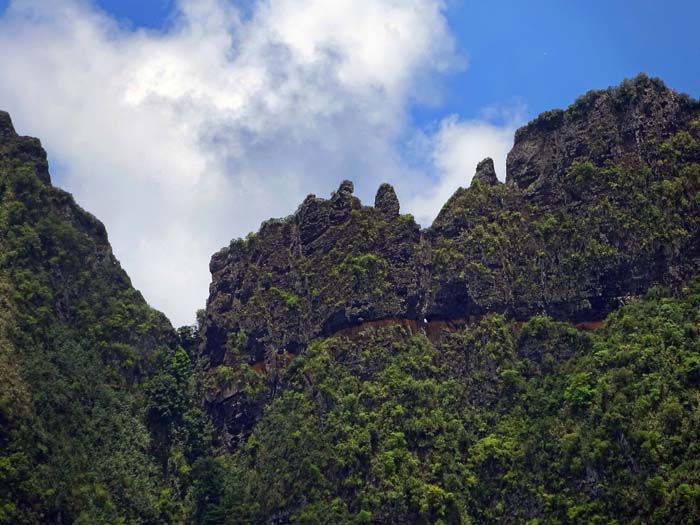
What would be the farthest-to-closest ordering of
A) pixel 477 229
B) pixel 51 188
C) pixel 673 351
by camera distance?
pixel 51 188 < pixel 477 229 < pixel 673 351

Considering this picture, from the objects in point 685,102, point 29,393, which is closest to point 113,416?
point 29,393

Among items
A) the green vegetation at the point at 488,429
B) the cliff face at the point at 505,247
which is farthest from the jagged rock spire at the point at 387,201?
the green vegetation at the point at 488,429

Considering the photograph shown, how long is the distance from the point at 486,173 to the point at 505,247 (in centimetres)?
753

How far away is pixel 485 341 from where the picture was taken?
279 ft

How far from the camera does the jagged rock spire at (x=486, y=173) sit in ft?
304

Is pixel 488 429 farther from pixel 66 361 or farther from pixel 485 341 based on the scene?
pixel 66 361

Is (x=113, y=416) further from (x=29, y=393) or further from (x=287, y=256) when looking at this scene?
(x=287, y=256)

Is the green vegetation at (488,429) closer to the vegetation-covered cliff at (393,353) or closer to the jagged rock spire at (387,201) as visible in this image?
the vegetation-covered cliff at (393,353)

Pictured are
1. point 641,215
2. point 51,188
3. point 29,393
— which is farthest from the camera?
point 51,188

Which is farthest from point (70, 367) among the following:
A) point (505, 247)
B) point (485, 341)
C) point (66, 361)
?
point (505, 247)

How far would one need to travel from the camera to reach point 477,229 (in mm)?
89250

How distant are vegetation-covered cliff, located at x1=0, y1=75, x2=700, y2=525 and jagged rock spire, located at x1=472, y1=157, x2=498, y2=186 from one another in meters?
0.19

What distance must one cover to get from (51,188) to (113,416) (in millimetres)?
22302

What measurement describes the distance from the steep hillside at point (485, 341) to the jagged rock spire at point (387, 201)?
25cm
